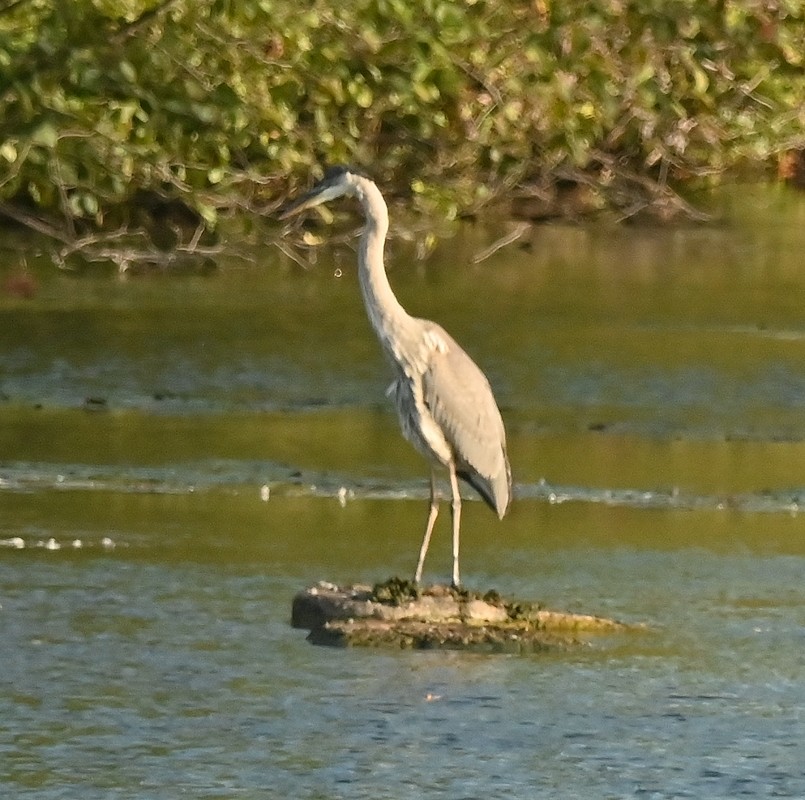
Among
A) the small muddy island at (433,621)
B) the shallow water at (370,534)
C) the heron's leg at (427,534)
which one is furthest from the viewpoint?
the heron's leg at (427,534)

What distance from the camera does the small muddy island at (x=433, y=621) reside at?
700 cm

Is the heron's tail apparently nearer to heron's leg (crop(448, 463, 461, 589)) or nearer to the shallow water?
heron's leg (crop(448, 463, 461, 589))

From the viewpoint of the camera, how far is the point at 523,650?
23.1ft

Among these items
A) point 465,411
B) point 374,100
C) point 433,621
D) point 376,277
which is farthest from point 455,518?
point 374,100

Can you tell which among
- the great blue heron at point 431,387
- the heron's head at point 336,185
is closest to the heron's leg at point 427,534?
the great blue heron at point 431,387

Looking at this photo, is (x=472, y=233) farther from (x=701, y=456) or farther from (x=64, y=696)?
(x=64, y=696)

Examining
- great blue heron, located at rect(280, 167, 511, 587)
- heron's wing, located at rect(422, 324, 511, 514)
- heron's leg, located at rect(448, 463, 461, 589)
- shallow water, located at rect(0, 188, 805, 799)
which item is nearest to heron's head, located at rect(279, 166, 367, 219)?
great blue heron, located at rect(280, 167, 511, 587)

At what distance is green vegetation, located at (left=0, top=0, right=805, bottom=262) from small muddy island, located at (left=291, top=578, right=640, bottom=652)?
3.95 metres

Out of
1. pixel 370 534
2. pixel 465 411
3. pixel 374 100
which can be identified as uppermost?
pixel 374 100

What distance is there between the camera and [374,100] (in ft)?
48.5

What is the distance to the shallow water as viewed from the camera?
19.7ft

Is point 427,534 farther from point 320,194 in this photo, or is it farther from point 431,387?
point 320,194

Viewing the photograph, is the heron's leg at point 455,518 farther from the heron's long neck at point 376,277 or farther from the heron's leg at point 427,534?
the heron's long neck at point 376,277

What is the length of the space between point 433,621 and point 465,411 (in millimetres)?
735
